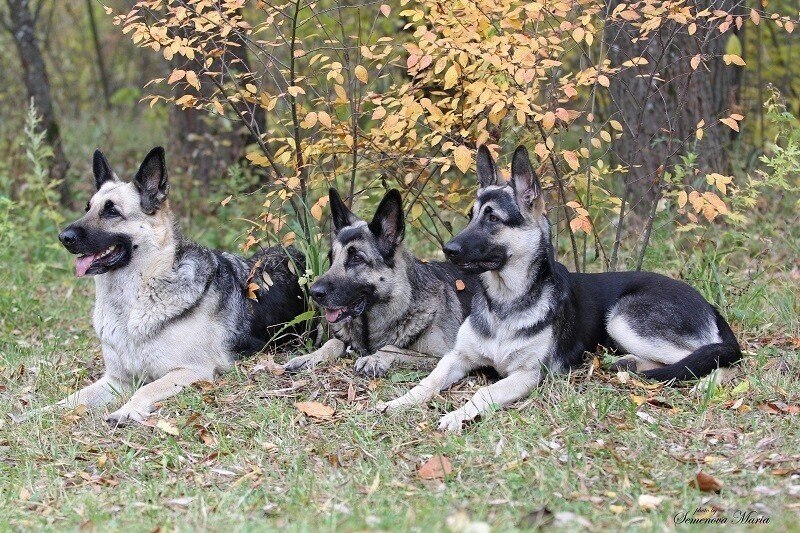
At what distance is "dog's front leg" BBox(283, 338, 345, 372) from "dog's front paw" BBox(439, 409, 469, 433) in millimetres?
1397

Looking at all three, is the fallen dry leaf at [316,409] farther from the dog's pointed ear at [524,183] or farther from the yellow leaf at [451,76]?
the yellow leaf at [451,76]

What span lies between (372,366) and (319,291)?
655mm

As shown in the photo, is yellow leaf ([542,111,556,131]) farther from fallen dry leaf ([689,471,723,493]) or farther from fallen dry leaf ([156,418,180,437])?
fallen dry leaf ([156,418,180,437])

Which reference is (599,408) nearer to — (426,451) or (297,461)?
(426,451)

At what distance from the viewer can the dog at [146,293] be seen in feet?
21.2

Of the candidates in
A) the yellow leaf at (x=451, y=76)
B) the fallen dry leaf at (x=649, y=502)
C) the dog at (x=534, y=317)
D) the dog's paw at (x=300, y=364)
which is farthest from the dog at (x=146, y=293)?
the fallen dry leaf at (x=649, y=502)

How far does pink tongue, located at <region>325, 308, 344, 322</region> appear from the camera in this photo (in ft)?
21.7

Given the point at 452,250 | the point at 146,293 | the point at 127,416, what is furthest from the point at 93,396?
the point at 452,250

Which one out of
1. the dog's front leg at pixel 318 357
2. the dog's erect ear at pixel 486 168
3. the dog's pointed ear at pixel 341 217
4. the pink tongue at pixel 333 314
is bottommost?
the dog's front leg at pixel 318 357

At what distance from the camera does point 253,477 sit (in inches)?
201

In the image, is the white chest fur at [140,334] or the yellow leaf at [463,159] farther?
the white chest fur at [140,334]

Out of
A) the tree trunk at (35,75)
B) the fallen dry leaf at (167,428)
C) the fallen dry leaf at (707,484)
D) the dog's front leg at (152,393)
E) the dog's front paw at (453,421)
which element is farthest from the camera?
the tree trunk at (35,75)

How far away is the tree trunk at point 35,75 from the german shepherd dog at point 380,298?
649 centimetres

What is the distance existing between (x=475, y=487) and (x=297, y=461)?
1031mm
